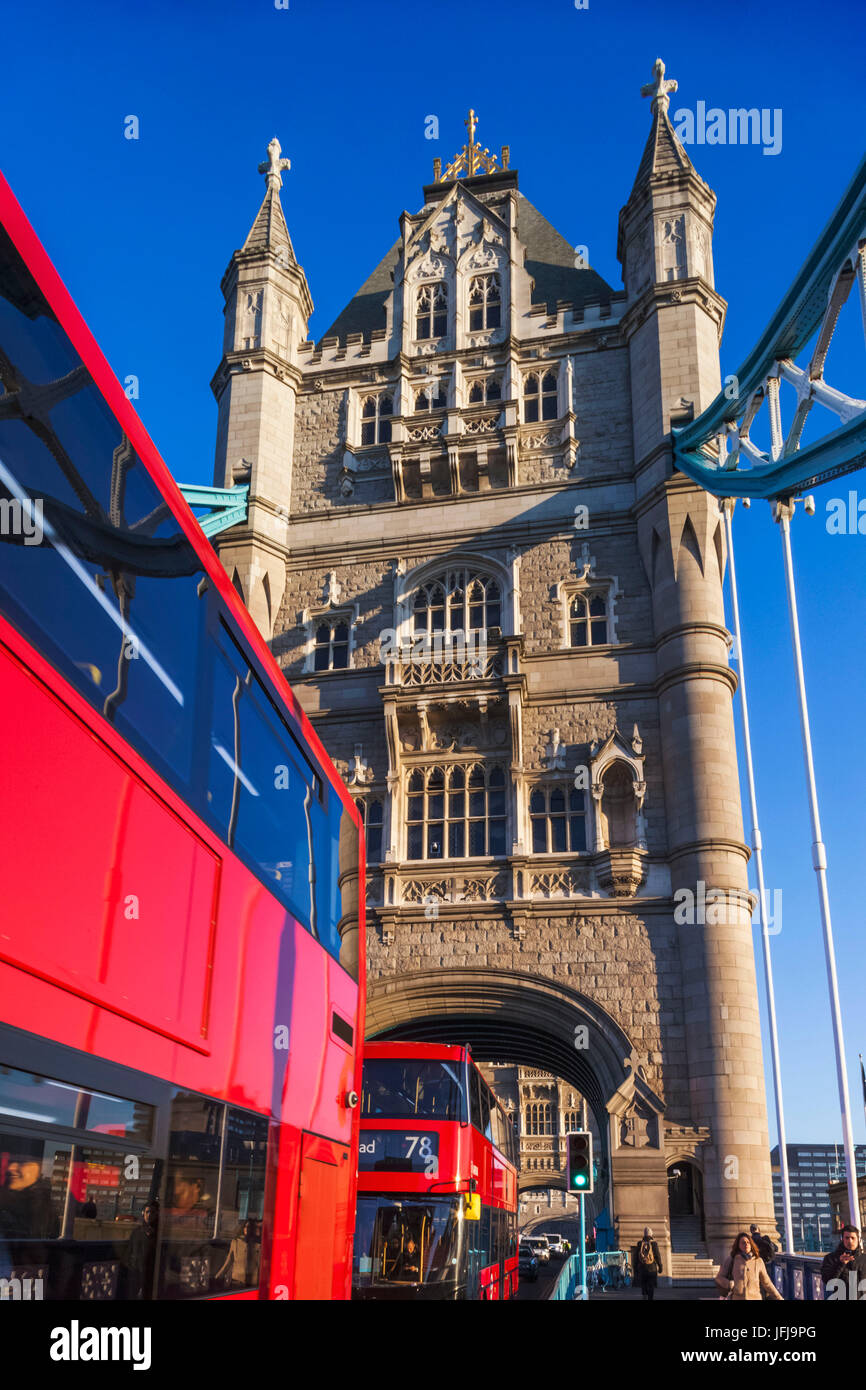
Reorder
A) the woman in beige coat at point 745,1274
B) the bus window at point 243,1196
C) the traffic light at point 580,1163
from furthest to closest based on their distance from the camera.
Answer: the traffic light at point 580,1163 → the woman in beige coat at point 745,1274 → the bus window at point 243,1196

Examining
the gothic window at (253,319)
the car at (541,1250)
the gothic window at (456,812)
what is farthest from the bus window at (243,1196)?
the car at (541,1250)

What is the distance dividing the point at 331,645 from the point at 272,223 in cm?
1088

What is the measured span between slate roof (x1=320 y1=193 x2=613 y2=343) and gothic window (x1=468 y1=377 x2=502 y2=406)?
2.21 meters

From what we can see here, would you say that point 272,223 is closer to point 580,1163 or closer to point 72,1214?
point 580,1163

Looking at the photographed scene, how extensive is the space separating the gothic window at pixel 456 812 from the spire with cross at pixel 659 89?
1573 cm

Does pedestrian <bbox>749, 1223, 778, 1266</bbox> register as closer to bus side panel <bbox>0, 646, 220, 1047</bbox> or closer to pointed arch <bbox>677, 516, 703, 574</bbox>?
bus side panel <bbox>0, 646, 220, 1047</bbox>

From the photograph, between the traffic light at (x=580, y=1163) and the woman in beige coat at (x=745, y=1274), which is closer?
the woman in beige coat at (x=745, y=1274)

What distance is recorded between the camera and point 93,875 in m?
3.88

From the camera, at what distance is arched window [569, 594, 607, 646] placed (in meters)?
22.6

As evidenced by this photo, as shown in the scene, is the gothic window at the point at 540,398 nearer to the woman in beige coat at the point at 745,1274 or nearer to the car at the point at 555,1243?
the woman in beige coat at the point at 745,1274

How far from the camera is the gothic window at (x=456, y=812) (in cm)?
2161

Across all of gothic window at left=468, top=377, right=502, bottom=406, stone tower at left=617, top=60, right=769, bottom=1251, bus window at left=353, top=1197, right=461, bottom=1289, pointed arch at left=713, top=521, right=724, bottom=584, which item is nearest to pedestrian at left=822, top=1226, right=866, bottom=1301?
bus window at left=353, top=1197, right=461, bottom=1289

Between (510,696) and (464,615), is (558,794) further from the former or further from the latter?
(464,615)

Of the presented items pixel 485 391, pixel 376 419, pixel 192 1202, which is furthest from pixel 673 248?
pixel 192 1202
